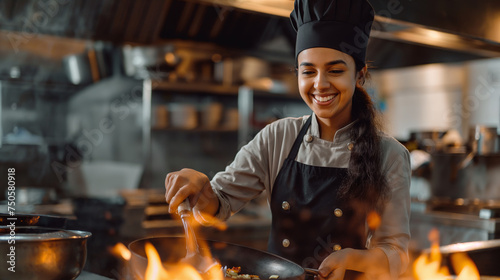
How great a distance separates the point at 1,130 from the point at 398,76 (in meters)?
4.75

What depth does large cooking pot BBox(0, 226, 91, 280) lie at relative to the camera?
103cm

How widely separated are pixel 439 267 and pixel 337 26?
3.37 ft

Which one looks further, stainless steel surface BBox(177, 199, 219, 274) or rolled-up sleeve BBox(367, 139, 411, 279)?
rolled-up sleeve BBox(367, 139, 411, 279)

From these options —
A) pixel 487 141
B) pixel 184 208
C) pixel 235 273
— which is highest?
pixel 487 141

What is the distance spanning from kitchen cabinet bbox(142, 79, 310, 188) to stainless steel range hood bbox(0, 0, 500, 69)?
487mm

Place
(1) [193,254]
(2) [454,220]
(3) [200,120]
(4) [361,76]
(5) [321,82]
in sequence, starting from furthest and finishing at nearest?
(3) [200,120] < (2) [454,220] < (4) [361,76] < (5) [321,82] < (1) [193,254]

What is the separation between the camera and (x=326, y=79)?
145 cm

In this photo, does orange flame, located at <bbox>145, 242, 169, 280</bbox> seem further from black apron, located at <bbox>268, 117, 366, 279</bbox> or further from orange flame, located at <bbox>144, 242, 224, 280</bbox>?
black apron, located at <bbox>268, 117, 366, 279</bbox>

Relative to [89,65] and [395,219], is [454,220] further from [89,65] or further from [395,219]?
[89,65]

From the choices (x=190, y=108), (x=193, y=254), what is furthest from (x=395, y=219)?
(x=190, y=108)

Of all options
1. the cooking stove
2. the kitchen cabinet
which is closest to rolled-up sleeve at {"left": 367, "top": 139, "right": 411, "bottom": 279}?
the cooking stove

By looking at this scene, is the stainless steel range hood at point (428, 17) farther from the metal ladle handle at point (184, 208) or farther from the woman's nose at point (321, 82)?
the metal ladle handle at point (184, 208)

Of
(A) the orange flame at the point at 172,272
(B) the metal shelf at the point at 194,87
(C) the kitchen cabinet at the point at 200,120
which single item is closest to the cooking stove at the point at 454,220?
(A) the orange flame at the point at 172,272

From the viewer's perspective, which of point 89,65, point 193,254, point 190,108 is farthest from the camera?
point 190,108
